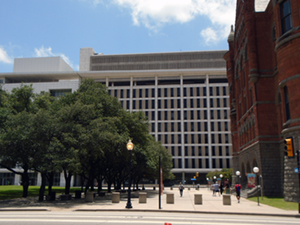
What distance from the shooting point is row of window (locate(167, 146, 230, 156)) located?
93500mm

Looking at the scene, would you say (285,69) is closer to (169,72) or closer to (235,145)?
(235,145)

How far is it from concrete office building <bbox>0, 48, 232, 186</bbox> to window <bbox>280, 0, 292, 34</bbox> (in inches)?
2671

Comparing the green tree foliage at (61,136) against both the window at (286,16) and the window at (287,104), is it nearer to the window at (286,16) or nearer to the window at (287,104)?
the window at (287,104)

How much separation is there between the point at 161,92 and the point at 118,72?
16.1 metres

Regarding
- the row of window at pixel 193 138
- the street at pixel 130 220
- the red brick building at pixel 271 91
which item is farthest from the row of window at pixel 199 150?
the street at pixel 130 220

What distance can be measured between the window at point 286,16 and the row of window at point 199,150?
227 ft

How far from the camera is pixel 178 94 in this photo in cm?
9862

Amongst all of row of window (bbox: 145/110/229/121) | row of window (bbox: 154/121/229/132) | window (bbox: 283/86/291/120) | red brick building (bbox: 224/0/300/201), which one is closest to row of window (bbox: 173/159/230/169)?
row of window (bbox: 154/121/229/132)

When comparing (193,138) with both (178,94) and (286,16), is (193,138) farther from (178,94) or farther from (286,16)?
(286,16)

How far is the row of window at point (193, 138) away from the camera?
3713 inches

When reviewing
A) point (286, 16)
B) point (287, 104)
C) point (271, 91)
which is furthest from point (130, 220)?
point (271, 91)

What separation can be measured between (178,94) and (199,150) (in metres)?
20.0

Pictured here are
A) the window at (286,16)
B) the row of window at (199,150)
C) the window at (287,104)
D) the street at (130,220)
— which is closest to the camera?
the street at (130,220)

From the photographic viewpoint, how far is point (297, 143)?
24.6m
